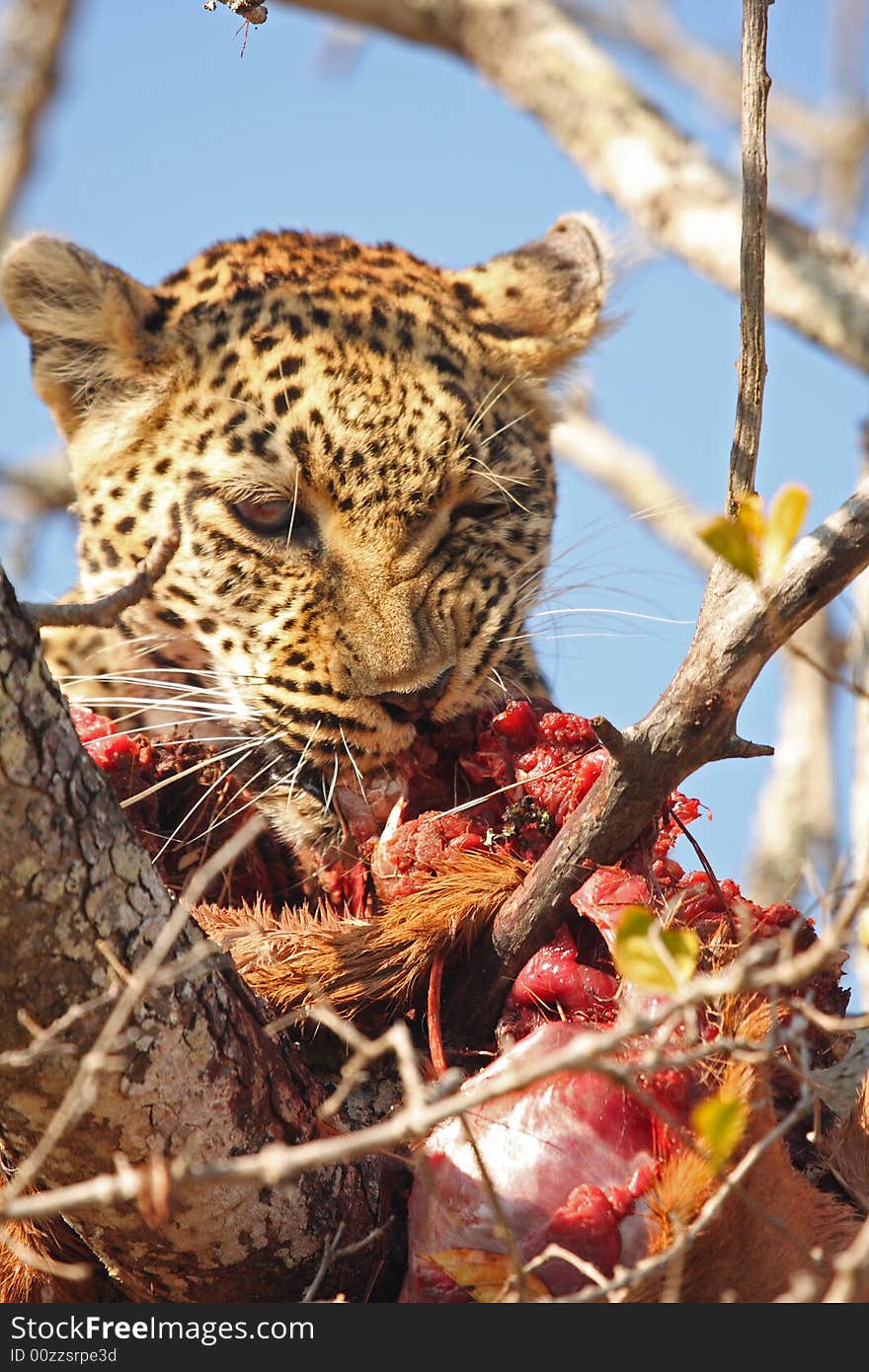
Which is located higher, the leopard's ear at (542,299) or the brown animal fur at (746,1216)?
the leopard's ear at (542,299)

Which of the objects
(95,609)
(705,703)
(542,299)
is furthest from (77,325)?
(705,703)

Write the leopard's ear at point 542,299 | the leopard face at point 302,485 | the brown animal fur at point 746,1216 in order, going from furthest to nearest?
the leopard's ear at point 542,299 < the leopard face at point 302,485 < the brown animal fur at point 746,1216

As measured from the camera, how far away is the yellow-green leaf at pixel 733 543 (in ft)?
9.20

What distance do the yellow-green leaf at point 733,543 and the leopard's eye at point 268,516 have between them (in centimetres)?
252

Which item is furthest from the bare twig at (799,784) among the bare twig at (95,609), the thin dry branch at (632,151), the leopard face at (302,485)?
the bare twig at (95,609)

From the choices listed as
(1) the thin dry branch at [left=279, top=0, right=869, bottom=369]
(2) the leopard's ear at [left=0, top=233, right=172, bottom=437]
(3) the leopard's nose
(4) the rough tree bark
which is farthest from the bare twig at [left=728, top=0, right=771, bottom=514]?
(1) the thin dry branch at [left=279, top=0, right=869, bottom=369]

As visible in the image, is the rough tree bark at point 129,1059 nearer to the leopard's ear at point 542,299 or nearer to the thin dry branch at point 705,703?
the thin dry branch at point 705,703

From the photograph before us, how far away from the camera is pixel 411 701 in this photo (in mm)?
4613

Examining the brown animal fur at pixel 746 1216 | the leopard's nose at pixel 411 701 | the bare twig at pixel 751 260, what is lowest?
the brown animal fur at pixel 746 1216

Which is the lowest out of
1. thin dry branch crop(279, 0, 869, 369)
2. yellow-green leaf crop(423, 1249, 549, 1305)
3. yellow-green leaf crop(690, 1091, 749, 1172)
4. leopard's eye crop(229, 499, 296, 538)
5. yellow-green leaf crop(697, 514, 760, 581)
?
yellow-green leaf crop(423, 1249, 549, 1305)

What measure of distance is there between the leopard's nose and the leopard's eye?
82 centimetres

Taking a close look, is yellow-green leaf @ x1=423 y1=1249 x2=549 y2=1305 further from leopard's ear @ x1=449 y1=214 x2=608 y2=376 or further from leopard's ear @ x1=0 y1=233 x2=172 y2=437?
leopard's ear @ x1=449 y1=214 x2=608 y2=376

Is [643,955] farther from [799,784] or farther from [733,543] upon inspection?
[799,784]

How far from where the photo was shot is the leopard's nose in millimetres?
4613
